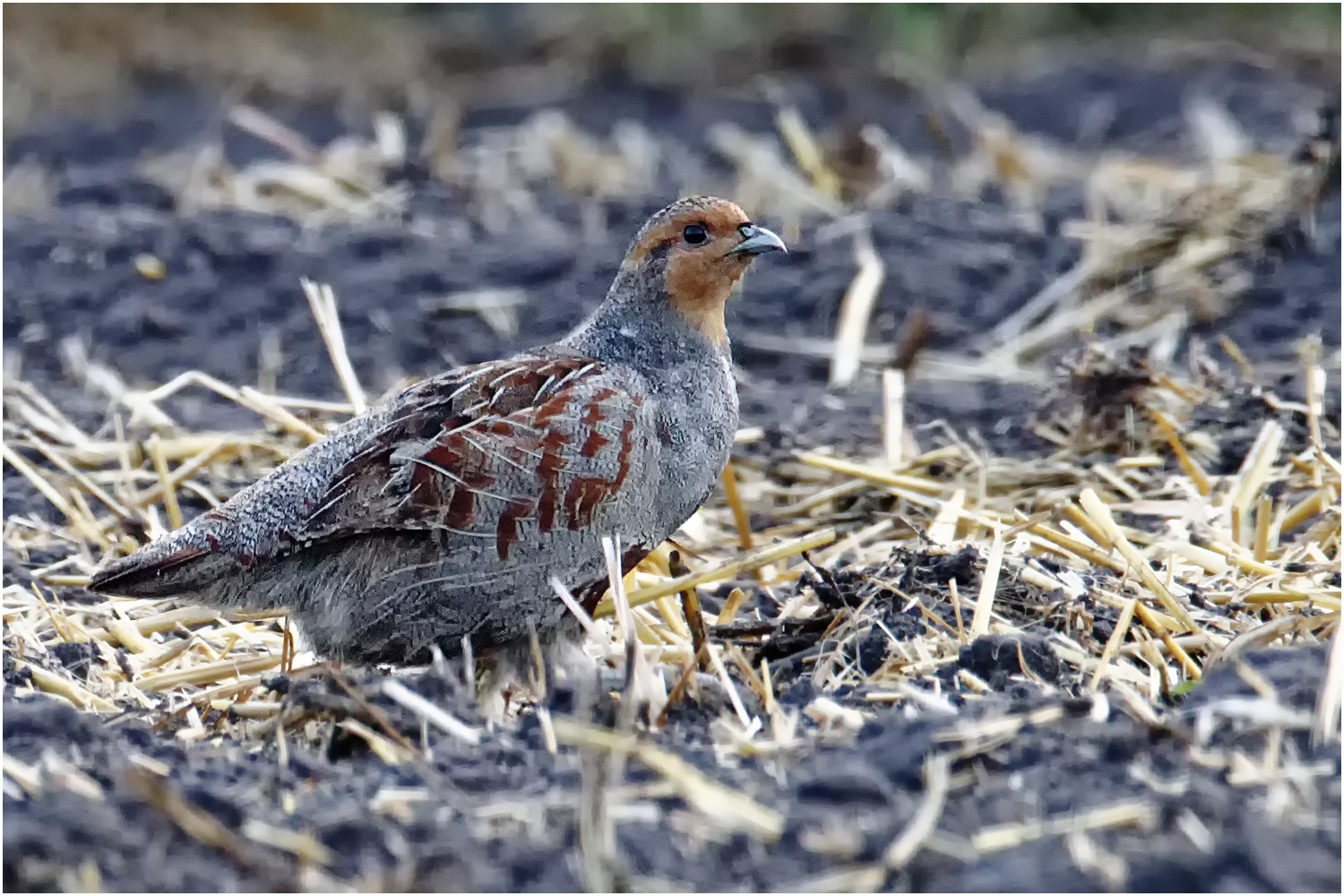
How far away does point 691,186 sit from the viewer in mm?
10234

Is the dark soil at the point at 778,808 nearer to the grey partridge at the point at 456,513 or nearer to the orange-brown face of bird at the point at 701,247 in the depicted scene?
the grey partridge at the point at 456,513

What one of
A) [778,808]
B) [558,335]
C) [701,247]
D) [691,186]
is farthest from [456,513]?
[691,186]

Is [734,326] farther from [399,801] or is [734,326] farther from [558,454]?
[399,801]

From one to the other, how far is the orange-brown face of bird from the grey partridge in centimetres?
28

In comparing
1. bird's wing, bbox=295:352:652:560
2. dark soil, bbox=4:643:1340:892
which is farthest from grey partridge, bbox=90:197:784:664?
dark soil, bbox=4:643:1340:892

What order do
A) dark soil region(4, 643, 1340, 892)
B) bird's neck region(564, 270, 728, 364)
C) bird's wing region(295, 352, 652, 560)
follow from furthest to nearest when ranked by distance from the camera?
bird's neck region(564, 270, 728, 364), bird's wing region(295, 352, 652, 560), dark soil region(4, 643, 1340, 892)

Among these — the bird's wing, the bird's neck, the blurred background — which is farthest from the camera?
the blurred background

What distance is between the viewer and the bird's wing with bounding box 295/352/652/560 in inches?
162

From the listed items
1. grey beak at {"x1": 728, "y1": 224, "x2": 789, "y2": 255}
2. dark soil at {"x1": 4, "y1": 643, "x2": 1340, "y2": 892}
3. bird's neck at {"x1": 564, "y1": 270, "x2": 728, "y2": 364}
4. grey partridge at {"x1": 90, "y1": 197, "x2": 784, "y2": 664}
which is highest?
grey beak at {"x1": 728, "y1": 224, "x2": 789, "y2": 255}

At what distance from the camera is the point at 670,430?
4336mm

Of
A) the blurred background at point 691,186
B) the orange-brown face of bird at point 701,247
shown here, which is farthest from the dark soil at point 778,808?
the blurred background at point 691,186

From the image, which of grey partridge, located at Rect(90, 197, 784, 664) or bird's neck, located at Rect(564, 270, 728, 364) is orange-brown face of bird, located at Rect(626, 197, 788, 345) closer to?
bird's neck, located at Rect(564, 270, 728, 364)

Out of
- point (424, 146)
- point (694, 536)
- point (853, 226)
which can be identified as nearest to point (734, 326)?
point (853, 226)

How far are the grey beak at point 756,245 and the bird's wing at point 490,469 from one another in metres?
0.60
